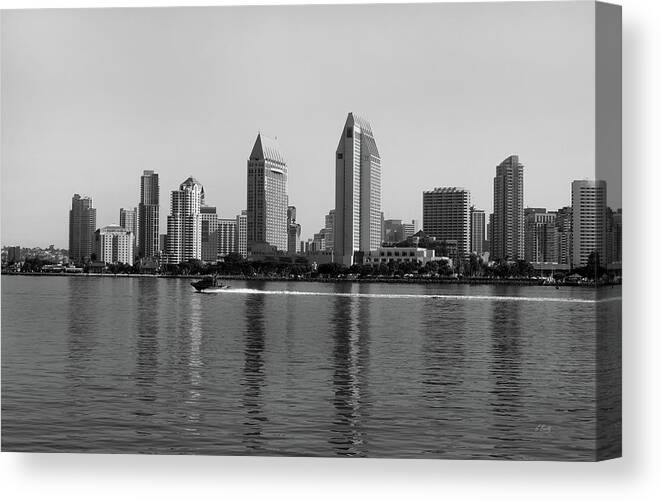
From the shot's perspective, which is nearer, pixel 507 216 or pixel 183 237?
pixel 507 216

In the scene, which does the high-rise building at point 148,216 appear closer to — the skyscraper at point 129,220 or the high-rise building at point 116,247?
the skyscraper at point 129,220

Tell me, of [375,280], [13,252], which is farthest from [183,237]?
[13,252]

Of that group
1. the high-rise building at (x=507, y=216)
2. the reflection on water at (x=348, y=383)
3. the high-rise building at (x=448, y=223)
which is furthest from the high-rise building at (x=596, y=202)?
the high-rise building at (x=448, y=223)

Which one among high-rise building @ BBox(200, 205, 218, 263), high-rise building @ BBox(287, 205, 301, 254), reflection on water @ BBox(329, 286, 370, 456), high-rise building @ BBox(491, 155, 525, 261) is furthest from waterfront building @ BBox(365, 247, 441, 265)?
reflection on water @ BBox(329, 286, 370, 456)

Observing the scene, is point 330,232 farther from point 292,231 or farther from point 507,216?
point 507,216

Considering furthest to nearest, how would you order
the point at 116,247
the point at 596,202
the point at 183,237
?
the point at 183,237, the point at 116,247, the point at 596,202

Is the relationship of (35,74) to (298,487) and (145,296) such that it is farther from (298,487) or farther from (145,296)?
(145,296)
